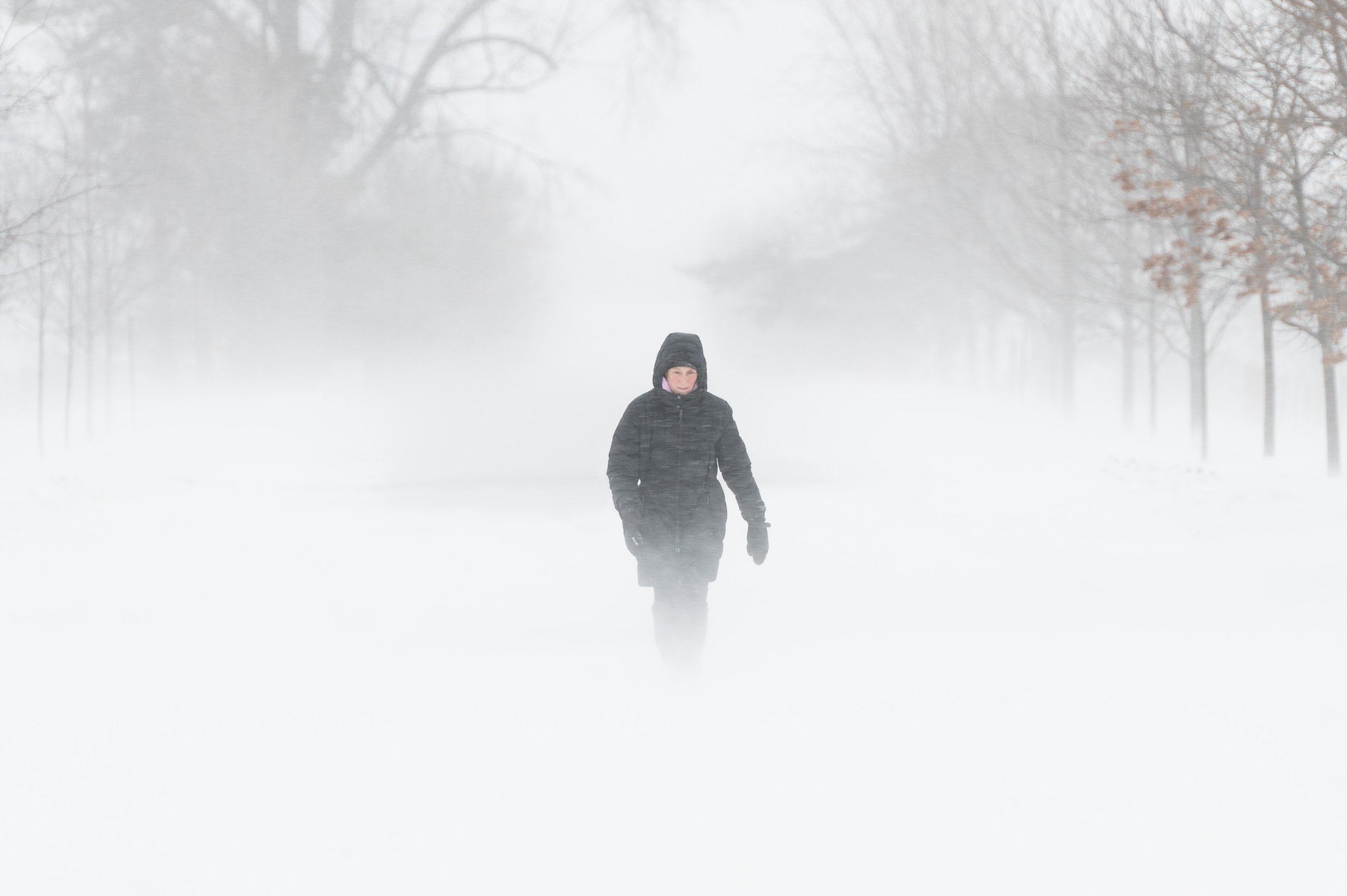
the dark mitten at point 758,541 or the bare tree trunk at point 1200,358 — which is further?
the bare tree trunk at point 1200,358

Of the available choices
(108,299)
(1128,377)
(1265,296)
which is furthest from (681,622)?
(1128,377)

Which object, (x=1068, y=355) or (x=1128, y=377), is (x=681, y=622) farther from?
(x=1068, y=355)

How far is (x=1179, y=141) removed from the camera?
14031 mm

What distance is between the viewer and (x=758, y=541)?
548 centimetres

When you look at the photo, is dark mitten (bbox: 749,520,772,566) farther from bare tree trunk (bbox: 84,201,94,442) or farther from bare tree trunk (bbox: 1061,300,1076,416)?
bare tree trunk (bbox: 1061,300,1076,416)

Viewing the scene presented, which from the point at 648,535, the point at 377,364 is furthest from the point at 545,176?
the point at 648,535

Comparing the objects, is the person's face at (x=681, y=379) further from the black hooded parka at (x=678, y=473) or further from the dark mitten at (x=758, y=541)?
the dark mitten at (x=758, y=541)

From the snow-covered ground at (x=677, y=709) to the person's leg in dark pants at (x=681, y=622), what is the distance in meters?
0.15

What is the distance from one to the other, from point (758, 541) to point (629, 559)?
13.2ft

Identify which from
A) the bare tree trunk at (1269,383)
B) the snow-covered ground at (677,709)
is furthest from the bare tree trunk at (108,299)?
the bare tree trunk at (1269,383)

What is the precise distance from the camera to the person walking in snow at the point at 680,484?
537 cm

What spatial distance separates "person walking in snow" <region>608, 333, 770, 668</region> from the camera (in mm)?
5367

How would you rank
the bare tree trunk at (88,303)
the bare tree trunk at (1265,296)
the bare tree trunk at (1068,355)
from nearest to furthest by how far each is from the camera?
the bare tree trunk at (1265,296)
the bare tree trunk at (88,303)
the bare tree trunk at (1068,355)

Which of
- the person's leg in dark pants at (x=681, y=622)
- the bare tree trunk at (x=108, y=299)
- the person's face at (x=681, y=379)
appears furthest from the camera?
the bare tree trunk at (x=108, y=299)
